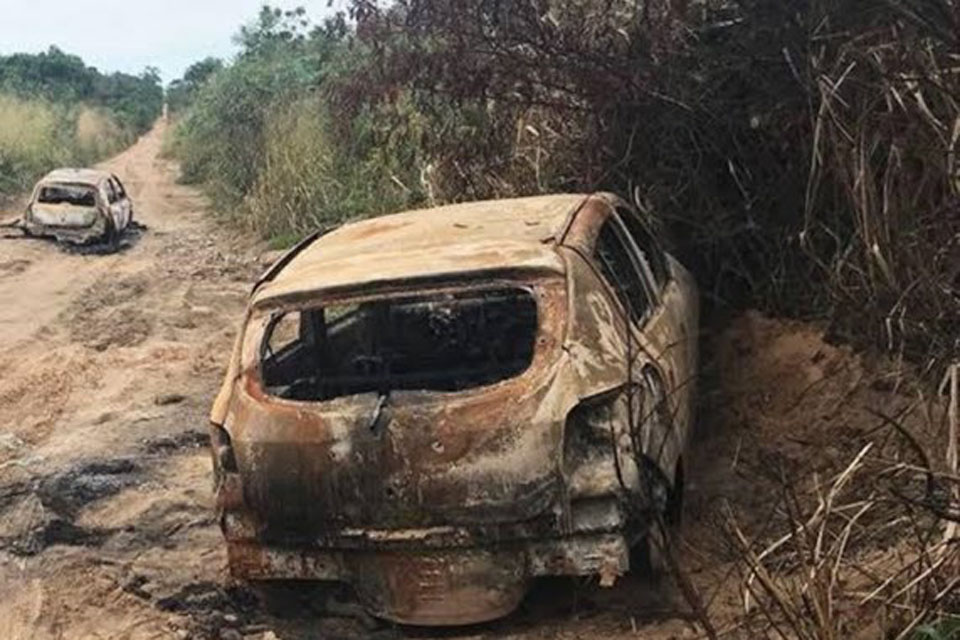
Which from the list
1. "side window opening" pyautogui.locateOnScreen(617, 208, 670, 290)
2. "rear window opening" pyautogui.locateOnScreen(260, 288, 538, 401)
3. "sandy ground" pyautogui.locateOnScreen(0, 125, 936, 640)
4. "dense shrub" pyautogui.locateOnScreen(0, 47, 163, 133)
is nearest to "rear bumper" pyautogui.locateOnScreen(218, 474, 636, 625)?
"sandy ground" pyautogui.locateOnScreen(0, 125, 936, 640)

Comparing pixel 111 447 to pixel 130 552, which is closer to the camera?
pixel 130 552

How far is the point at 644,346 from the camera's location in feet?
16.9

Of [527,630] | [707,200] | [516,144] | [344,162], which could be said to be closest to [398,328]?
[527,630]

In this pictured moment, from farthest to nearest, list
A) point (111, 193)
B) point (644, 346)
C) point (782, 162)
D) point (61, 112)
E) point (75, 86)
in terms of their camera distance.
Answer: point (75, 86), point (61, 112), point (111, 193), point (782, 162), point (644, 346)

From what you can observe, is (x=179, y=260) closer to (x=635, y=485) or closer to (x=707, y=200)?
(x=707, y=200)

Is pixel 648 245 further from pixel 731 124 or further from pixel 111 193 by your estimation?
pixel 111 193

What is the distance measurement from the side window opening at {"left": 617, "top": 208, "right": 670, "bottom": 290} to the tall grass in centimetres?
2176

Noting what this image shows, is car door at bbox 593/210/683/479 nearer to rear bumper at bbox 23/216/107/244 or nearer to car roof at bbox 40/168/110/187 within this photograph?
rear bumper at bbox 23/216/107/244

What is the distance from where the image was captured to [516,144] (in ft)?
33.5

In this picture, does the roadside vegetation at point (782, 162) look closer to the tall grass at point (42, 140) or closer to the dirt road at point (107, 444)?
the dirt road at point (107, 444)

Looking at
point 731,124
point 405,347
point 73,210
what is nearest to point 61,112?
point 73,210

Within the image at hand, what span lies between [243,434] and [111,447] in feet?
11.2

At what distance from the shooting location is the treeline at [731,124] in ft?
17.0

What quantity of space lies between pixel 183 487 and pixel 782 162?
162 inches
